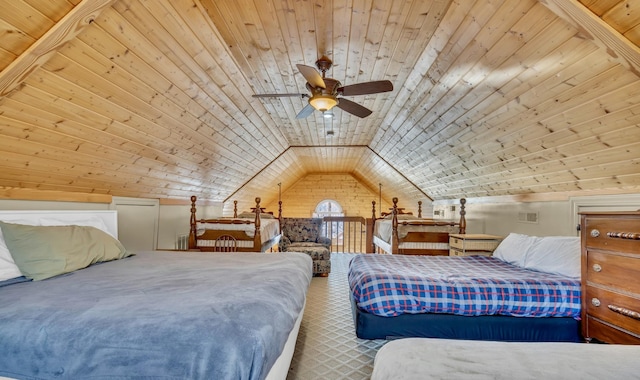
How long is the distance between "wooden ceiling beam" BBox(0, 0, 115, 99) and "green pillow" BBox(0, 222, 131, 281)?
804 millimetres

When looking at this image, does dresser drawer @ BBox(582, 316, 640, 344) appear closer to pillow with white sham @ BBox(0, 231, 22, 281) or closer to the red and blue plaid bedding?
the red and blue plaid bedding

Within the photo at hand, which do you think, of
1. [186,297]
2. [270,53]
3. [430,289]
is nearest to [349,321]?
[430,289]

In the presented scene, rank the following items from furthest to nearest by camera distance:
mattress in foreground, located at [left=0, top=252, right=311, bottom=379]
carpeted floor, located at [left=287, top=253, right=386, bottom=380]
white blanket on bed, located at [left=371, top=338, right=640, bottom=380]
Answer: carpeted floor, located at [left=287, top=253, right=386, bottom=380], mattress in foreground, located at [left=0, top=252, right=311, bottom=379], white blanket on bed, located at [left=371, top=338, right=640, bottom=380]

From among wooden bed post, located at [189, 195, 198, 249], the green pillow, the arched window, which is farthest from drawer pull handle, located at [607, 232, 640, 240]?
the arched window

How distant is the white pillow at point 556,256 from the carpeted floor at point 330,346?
1.39 meters

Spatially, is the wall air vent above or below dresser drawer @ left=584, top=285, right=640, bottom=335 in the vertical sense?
above

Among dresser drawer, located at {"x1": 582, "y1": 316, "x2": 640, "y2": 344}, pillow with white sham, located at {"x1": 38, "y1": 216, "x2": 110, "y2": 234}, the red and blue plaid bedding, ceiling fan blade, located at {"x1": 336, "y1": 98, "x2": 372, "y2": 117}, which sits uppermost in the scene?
ceiling fan blade, located at {"x1": 336, "y1": 98, "x2": 372, "y2": 117}

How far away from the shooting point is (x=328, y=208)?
9.46m

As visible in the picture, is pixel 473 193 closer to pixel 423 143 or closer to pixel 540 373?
pixel 423 143

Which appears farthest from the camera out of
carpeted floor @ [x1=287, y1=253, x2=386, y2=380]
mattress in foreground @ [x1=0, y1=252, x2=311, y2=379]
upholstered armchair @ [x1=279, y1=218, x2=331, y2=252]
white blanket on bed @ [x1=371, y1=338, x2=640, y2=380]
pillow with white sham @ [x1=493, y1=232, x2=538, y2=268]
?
upholstered armchair @ [x1=279, y1=218, x2=331, y2=252]

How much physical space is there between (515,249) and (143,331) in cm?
296

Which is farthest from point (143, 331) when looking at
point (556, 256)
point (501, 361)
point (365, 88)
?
point (556, 256)

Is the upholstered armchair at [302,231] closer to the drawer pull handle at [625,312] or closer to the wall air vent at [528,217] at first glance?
the wall air vent at [528,217]

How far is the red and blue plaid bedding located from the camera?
212cm
